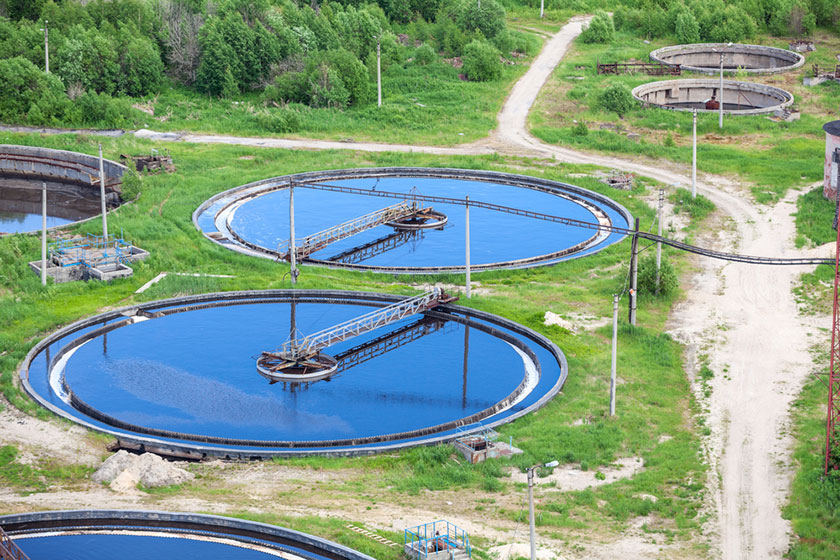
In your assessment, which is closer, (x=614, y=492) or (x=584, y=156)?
(x=614, y=492)

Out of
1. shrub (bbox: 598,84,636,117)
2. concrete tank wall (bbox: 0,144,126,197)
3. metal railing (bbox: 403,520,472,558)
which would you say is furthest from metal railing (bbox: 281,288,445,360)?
shrub (bbox: 598,84,636,117)

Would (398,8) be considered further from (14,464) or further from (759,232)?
(14,464)

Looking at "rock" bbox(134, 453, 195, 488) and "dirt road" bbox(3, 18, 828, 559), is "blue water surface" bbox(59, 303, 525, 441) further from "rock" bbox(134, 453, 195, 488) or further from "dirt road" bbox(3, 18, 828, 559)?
"dirt road" bbox(3, 18, 828, 559)

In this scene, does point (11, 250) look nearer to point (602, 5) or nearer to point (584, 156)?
point (584, 156)

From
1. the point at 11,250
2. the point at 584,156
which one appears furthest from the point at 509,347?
the point at 584,156

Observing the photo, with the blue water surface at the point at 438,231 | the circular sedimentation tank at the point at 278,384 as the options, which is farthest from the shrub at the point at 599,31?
the circular sedimentation tank at the point at 278,384

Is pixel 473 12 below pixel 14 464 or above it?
above

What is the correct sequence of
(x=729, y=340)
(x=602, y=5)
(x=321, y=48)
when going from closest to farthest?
(x=729, y=340), (x=321, y=48), (x=602, y=5)

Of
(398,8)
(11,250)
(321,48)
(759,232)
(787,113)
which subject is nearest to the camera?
(11,250)
